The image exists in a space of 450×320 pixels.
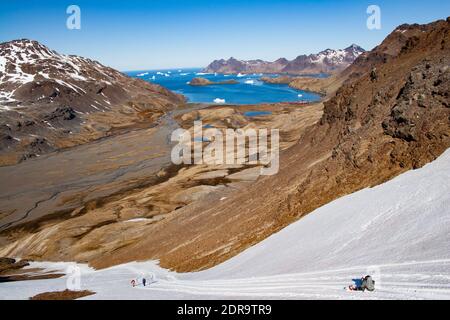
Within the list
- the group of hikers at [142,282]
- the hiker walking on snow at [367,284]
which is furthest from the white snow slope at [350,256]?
the group of hikers at [142,282]

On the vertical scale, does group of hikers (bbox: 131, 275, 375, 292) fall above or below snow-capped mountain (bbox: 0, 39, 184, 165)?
below

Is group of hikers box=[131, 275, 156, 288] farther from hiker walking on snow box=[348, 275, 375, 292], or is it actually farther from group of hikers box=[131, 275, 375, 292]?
hiker walking on snow box=[348, 275, 375, 292]

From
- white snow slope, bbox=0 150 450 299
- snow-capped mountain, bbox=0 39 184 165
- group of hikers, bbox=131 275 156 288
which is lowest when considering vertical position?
group of hikers, bbox=131 275 156 288

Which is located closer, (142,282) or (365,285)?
(365,285)

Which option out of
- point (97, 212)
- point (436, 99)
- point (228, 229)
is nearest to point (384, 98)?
point (436, 99)

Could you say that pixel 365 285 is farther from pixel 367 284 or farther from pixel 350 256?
pixel 350 256

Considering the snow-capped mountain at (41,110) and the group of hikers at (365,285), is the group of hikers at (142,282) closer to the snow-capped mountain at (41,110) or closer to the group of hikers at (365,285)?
the group of hikers at (365,285)

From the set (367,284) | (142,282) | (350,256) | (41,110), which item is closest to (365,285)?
(367,284)

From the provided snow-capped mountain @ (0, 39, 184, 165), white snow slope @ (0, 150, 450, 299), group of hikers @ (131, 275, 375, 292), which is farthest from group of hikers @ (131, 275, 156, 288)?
snow-capped mountain @ (0, 39, 184, 165)
